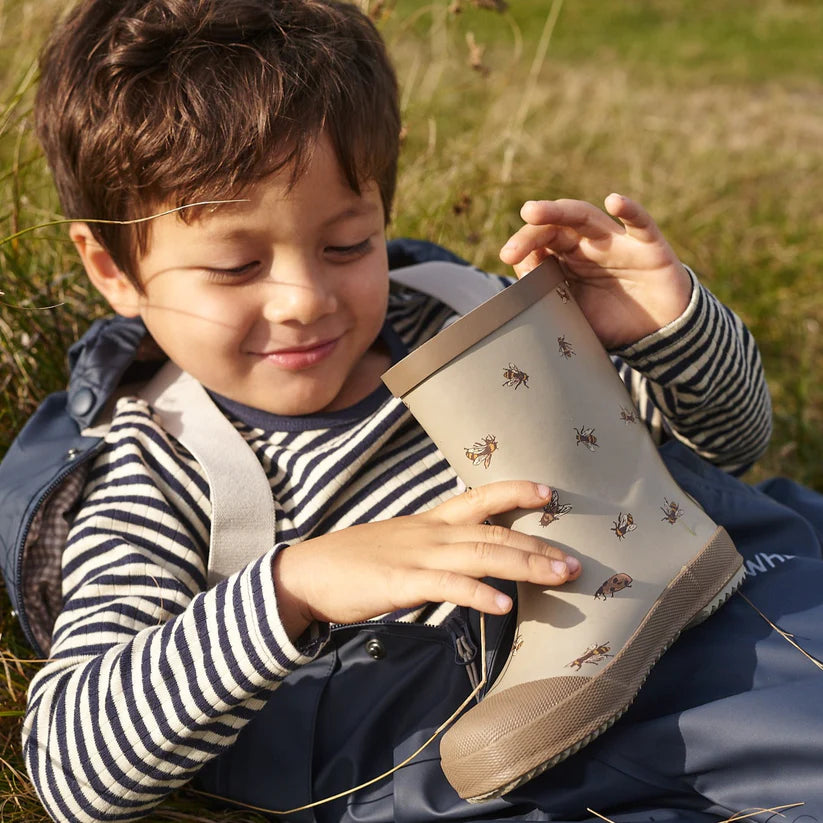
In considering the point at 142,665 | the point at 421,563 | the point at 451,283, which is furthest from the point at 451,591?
the point at 451,283

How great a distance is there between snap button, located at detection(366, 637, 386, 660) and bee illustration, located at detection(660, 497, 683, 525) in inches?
16.4

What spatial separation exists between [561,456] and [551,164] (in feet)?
8.31

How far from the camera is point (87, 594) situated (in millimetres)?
1422

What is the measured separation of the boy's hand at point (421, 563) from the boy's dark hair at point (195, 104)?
1.72 feet

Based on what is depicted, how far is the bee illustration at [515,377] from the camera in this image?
4.10 feet

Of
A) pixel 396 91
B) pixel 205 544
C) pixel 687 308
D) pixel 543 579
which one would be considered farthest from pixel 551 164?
pixel 543 579

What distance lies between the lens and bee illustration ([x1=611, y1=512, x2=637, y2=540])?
50.4 inches

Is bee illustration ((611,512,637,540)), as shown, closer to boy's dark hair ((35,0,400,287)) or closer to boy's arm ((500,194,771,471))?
boy's arm ((500,194,771,471))

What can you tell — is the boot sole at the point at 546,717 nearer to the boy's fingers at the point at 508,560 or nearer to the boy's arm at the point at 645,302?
the boy's fingers at the point at 508,560

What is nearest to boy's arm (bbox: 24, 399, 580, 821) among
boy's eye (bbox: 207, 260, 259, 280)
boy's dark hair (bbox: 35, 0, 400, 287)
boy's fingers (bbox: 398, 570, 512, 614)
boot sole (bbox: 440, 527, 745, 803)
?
boy's fingers (bbox: 398, 570, 512, 614)

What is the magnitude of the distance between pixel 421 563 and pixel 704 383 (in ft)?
2.00

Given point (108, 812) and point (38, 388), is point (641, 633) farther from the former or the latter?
point (38, 388)

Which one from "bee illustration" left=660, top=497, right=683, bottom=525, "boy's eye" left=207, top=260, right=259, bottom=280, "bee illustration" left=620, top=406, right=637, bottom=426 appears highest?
"boy's eye" left=207, top=260, right=259, bottom=280

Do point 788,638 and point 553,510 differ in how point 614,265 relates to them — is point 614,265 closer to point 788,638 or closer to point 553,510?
point 553,510
